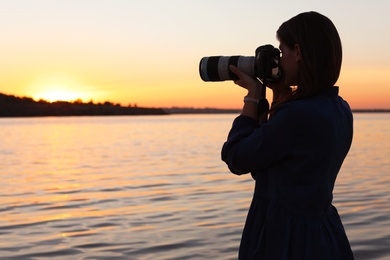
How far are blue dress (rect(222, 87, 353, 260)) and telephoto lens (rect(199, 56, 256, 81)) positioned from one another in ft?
0.98

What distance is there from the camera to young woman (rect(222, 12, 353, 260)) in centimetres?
224

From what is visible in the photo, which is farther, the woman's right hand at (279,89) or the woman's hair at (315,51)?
the woman's right hand at (279,89)

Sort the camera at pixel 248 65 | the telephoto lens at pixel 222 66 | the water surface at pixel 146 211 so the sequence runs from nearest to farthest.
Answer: the camera at pixel 248 65 → the telephoto lens at pixel 222 66 → the water surface at pixel 146 211

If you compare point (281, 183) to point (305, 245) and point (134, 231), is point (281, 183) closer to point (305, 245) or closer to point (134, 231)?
point (305, 245)

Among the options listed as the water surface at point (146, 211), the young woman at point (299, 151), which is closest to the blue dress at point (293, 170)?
the young woman at point (299, 151)

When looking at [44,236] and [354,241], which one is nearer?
[354,241]

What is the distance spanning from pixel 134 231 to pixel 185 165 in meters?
12.3

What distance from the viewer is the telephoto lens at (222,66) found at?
8.23ft

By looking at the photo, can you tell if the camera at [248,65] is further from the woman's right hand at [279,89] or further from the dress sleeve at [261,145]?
the dress sleeve at [261,145]

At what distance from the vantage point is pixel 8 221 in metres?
9.96

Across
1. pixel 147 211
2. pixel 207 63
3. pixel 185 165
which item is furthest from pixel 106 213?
pixel 185 165

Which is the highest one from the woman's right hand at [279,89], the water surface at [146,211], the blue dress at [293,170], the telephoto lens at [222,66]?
the telephoto lens at [222,66]

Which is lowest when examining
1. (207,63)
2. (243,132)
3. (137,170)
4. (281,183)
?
(137,170)

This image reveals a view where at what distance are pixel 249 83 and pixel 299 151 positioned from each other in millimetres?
372
